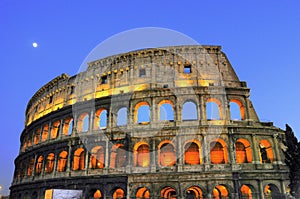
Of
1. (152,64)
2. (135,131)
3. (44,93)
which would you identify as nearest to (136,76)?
(152,64)

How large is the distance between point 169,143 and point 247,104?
25.7 ft

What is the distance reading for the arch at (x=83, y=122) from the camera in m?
24.3

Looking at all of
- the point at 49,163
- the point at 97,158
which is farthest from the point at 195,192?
the point at 49,163

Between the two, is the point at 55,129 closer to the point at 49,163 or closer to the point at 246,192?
the point at 49,163

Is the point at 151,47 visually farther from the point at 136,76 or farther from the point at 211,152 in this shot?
the point at 211,152


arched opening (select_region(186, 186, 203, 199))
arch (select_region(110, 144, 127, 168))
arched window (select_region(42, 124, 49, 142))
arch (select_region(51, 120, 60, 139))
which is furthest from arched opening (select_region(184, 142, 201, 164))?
arched window (select_region(42, 124, 49, 142))

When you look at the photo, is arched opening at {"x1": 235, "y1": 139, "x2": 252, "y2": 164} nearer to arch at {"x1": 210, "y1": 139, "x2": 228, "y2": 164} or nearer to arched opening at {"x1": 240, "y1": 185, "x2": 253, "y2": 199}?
arch at {"x1": 210, "y1": 139, "x2": 228, "y2": 164}

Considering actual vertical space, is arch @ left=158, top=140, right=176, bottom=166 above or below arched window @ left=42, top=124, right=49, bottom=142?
below

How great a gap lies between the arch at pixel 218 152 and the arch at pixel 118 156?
7.38 meters

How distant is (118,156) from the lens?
21.5 meters

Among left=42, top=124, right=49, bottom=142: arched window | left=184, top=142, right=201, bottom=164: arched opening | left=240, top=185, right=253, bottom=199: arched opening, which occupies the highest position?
left=42, top=124, right=49, bottom=142: arched window

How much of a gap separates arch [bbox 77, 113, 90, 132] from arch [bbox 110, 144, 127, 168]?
4.37 metres

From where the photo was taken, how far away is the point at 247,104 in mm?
21938

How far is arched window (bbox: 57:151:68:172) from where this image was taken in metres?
23.9
